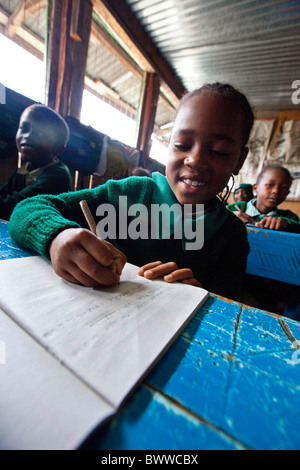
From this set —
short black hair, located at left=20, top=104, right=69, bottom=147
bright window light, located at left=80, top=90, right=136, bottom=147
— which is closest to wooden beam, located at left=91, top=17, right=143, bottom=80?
bright window light, located at left=80, top=90, right=136, bottom=147

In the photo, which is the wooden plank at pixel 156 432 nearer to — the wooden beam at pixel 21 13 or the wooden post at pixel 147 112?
the wooden beam at pixel 21 13

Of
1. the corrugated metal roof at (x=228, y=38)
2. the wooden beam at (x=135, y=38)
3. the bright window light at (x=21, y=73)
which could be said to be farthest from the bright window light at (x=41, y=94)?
the corrugated metal roof at (x=228, y=38)

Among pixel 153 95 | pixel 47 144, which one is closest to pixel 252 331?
pixel 47 144

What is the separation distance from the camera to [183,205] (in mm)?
619

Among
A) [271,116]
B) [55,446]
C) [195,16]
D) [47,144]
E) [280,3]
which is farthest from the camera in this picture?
[271,116]

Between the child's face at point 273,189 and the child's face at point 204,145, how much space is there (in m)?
1.22

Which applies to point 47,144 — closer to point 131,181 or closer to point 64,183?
point 64,183

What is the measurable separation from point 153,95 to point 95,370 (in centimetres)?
288

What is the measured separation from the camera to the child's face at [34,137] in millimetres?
1090

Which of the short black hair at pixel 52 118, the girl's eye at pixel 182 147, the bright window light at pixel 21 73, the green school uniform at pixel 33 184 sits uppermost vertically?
the bright window light at pixel 21 73

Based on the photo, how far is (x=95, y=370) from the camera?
0.51 feet

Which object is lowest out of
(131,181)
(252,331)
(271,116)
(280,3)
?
(252,331)

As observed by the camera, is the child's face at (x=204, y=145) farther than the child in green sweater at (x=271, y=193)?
No

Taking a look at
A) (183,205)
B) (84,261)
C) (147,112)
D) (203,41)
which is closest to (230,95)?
(183,205)
